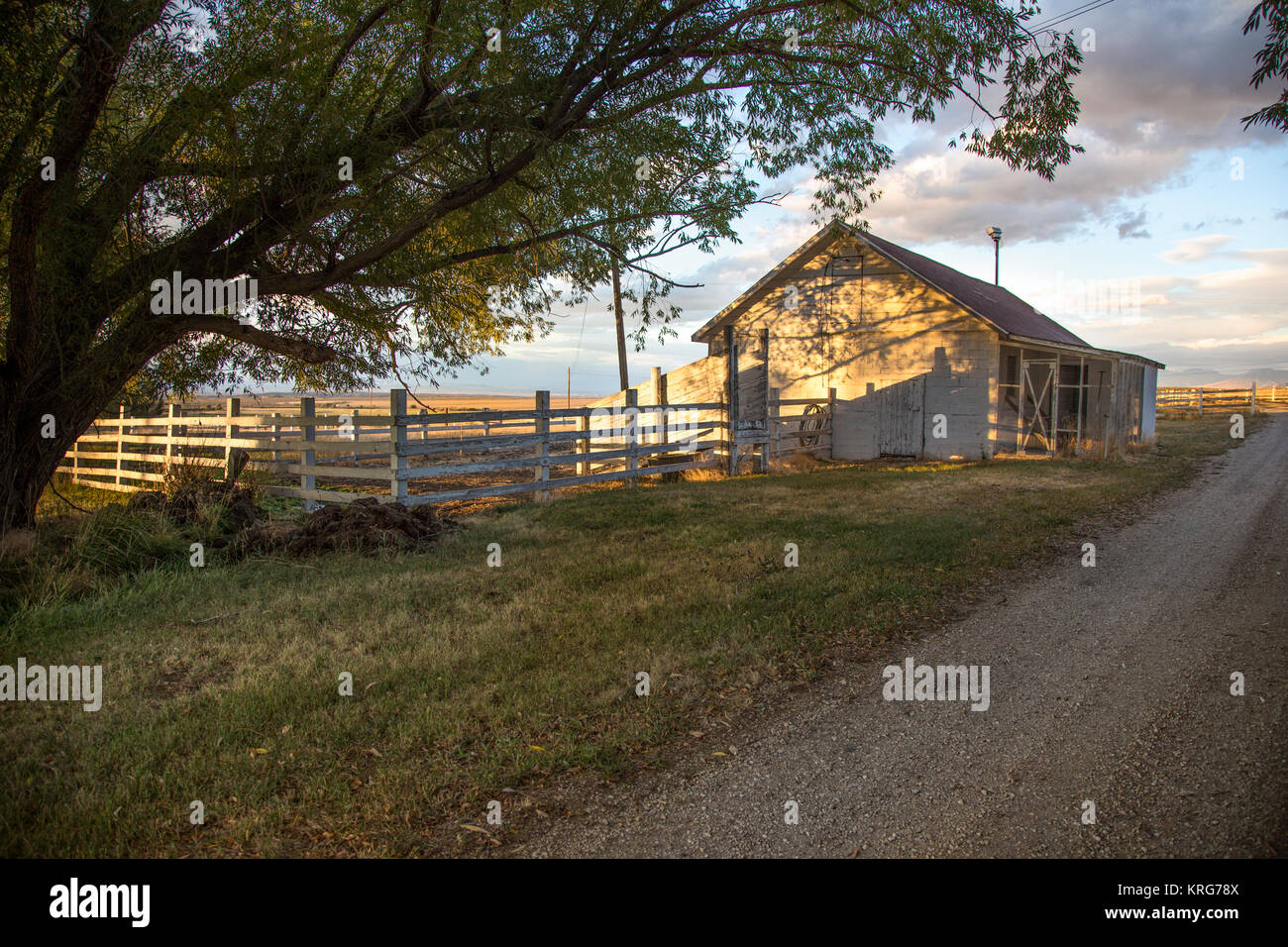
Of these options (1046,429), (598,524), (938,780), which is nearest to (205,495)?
(598,524)

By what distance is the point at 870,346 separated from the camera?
1977 cm

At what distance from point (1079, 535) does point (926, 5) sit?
23.1 ft

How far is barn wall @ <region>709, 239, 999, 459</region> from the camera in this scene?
18.4 m

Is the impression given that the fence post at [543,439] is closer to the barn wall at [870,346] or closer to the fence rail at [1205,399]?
the barn wall at [870,346]

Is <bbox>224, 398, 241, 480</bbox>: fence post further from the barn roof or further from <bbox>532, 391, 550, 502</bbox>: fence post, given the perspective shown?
the barn roof

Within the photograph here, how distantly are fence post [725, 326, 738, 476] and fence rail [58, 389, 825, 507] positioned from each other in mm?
68

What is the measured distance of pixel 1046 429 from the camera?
68.3 ft

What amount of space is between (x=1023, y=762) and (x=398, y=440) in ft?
28.7

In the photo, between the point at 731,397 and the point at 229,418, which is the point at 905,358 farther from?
the point at 229,418

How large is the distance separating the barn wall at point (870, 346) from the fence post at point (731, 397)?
7.16 ft

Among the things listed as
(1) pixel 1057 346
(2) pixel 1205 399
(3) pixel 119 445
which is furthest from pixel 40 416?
(2) pixel 1205 399

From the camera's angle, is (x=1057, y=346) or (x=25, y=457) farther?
(x=1057, y=346)

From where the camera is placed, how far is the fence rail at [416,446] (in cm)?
1080

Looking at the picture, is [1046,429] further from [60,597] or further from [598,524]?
[60,597]
